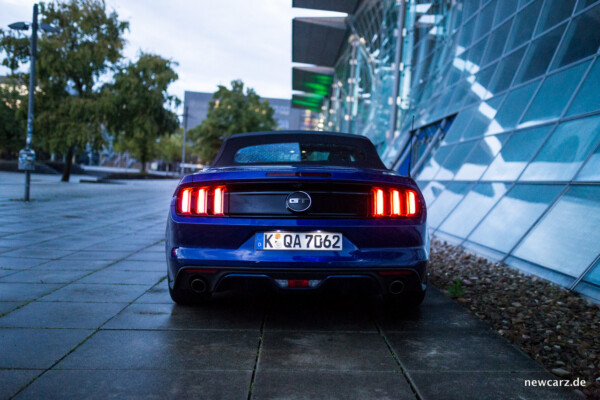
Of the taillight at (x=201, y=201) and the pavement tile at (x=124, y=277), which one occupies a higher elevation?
the taillight at (x=201, y=201)

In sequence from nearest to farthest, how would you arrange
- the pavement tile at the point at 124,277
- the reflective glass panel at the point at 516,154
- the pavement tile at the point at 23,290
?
the pavement tile at the point at 23,290, the pavement tile at the point at 124,277, the reflective glass panel at the point at 516,154

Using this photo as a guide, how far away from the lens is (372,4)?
32438mm

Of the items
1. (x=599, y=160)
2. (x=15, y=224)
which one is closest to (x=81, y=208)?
(x=15, y=224)

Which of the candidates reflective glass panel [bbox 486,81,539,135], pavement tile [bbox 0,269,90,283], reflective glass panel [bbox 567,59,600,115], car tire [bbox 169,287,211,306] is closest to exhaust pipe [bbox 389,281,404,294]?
car tire [bbox 169,287,211,306]

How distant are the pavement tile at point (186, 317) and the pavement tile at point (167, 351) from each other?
0.15 m

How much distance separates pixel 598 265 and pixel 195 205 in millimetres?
3689

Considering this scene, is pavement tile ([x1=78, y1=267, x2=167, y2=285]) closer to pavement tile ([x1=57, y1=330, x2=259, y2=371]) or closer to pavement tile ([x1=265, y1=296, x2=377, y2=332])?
pavement tile ([x1=265, y1=296, x2=377, y2=332])

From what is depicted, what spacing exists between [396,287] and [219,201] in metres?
1.33

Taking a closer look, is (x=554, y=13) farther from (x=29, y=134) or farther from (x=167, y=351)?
(x=29, y=134)

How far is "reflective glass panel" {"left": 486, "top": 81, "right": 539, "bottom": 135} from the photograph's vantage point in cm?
902

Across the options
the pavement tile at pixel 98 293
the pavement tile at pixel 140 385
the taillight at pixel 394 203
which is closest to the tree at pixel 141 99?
the pavement tile at pixel 98 293

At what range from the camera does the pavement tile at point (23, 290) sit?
4200 millimetres

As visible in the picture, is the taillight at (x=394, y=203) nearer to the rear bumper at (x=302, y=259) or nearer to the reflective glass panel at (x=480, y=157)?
the rear bumper at (x=302, y=259)

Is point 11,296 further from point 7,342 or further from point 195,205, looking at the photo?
point 195,205
